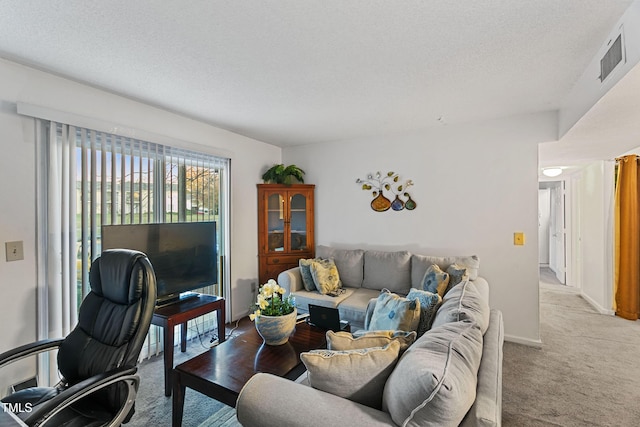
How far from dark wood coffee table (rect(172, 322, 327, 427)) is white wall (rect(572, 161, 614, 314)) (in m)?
4.38

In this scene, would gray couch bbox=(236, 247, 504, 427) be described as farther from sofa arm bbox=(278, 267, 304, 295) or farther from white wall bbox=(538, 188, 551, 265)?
white wall bbox=(538, 188, 551, 265)

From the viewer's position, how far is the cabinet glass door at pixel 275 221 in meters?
4.23

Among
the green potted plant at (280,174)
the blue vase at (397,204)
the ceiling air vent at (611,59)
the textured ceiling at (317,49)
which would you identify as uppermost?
the textured ceiling at (317,49)

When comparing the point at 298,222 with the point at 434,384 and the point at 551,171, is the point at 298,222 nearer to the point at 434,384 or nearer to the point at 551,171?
the point at 434,384

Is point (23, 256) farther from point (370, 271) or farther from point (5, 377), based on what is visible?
point (370, 271)

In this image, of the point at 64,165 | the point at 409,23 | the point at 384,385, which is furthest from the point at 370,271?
the point at 64,165

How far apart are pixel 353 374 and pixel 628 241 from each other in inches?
185

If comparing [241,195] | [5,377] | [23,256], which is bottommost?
[5,377]

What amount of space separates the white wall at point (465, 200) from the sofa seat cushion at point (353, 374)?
2.69 m

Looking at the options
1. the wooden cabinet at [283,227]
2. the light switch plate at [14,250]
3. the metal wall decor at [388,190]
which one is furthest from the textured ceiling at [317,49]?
the wooden cabinet at [283,227]

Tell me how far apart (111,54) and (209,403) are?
2.52m

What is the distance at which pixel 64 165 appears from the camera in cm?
227

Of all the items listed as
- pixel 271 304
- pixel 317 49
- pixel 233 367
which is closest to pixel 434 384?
pixel 233 367

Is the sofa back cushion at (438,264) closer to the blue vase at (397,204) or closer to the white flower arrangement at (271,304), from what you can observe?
the blue vase at (397,204)
